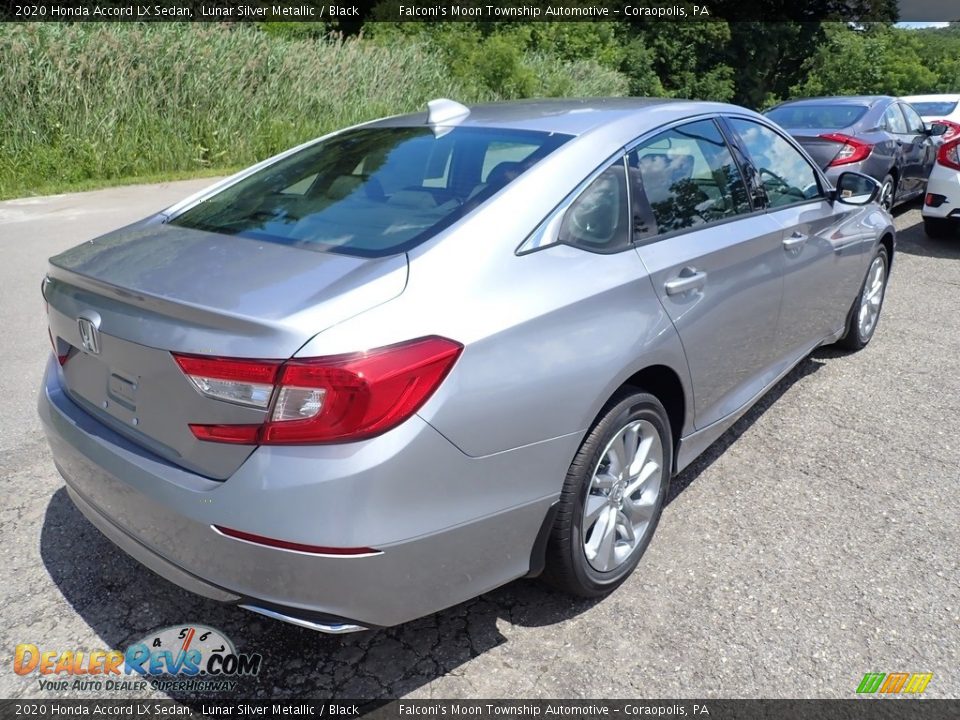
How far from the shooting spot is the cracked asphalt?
2.44 m

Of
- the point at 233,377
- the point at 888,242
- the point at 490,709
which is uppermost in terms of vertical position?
the point at 233,377

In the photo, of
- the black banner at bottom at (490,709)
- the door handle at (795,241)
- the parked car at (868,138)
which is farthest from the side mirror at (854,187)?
the parked car at (868,138)

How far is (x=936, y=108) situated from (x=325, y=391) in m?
13.1

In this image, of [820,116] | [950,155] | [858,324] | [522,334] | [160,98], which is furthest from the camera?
[160,98]

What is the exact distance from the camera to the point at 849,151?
8312 millimetres

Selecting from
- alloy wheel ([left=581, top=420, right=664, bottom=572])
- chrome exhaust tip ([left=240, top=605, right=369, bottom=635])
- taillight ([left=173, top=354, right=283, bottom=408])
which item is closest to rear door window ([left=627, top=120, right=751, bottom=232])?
alloy wheel ([left=581, top=420, right=664, bottom=572])

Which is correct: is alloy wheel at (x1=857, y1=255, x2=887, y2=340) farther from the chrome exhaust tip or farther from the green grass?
the green grass

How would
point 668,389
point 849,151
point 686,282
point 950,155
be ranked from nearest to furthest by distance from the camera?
point 686,282 → point 668,389 → point 950,155 → point 849,151

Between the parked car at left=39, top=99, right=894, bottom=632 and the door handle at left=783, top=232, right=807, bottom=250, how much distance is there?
35cm

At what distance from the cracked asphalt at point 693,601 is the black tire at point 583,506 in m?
0.13

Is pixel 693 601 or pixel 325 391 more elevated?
pixel 325 391

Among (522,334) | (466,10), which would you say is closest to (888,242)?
(522,334)

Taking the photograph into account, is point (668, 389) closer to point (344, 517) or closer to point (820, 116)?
point (344, 517)

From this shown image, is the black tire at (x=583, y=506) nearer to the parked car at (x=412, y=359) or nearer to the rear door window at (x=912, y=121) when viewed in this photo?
the parked car at (x=412, y=359)
